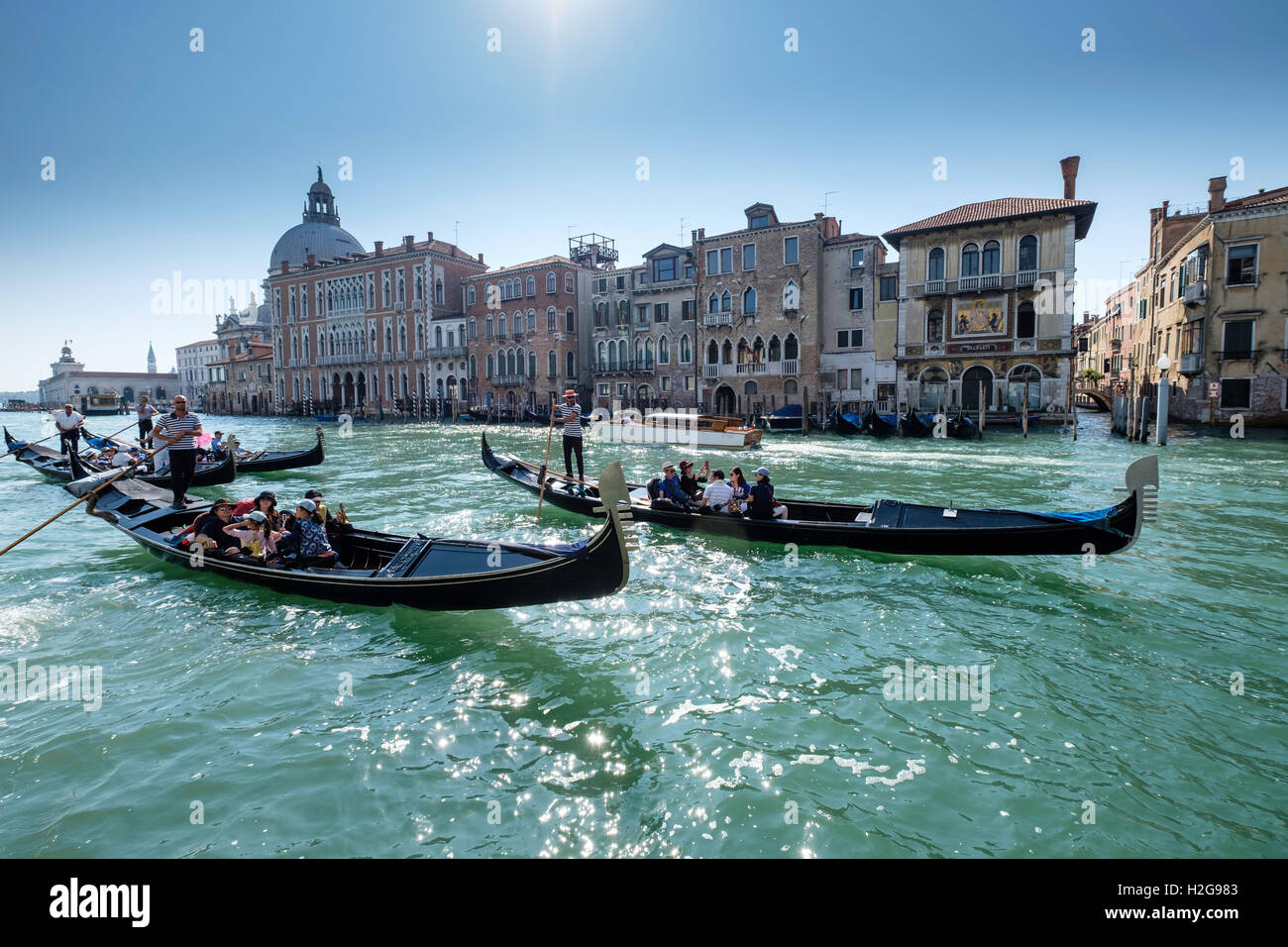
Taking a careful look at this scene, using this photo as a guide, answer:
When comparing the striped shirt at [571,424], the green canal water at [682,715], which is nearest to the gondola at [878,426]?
the striped shirt at [571,424]

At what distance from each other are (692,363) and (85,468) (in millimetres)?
21301

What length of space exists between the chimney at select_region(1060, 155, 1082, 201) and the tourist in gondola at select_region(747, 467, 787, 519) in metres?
23.8

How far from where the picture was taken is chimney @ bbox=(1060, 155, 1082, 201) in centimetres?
2395

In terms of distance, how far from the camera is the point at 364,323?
1569 inches

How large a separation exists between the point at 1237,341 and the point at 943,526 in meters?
20.8

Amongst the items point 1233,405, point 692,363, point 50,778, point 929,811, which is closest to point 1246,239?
point 1233,405

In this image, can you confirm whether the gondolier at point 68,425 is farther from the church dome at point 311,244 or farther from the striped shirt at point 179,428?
the church dome at point 311,244

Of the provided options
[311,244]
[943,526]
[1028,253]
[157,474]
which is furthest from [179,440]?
[311,244]

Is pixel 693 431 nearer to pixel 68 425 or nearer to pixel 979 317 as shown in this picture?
pixel 979 317

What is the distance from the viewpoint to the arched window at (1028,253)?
21812 millimetres

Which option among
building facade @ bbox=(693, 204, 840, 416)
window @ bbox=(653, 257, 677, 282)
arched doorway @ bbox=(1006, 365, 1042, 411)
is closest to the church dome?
window @ bbox=(653, 257, 677, 282)

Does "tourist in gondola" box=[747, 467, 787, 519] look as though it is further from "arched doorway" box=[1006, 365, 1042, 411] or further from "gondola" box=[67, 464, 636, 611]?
"arched doorway" box=[1006, 365, 1042, 411]

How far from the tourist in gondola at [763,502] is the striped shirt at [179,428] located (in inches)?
249
